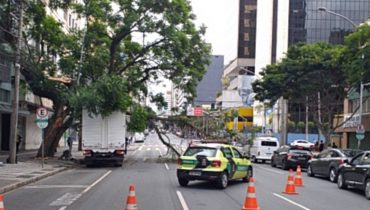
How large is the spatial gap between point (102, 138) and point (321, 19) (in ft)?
265

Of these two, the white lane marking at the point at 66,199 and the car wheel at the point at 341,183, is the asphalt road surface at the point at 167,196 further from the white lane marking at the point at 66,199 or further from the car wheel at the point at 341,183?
the car wheel at the point at 341,183

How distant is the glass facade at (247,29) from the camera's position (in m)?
128

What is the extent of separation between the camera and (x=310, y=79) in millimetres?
40969

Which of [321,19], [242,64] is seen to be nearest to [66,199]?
[321,19]

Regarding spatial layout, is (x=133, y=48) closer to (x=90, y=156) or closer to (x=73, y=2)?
(x=73, y=2)

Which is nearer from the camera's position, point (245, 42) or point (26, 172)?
point (26, 172)

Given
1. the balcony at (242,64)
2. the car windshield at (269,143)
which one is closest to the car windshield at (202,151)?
the car windshield at (269,143)

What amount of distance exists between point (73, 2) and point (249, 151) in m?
16.5

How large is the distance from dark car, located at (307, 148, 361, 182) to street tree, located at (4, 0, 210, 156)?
10460 millimetres

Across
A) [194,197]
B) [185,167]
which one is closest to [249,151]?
[185,167]

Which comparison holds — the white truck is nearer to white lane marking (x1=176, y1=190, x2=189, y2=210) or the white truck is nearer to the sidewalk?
the sidewalk

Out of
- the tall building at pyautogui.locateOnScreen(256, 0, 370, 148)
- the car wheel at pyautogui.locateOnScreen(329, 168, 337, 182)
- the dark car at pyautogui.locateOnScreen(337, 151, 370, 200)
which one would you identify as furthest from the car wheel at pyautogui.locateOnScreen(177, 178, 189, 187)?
the tall building at pyautogui.locateOnScreen(256, 0, 370, 148)

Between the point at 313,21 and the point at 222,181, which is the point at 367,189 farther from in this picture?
the point at 313,21

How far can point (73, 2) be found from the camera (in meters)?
34.6
